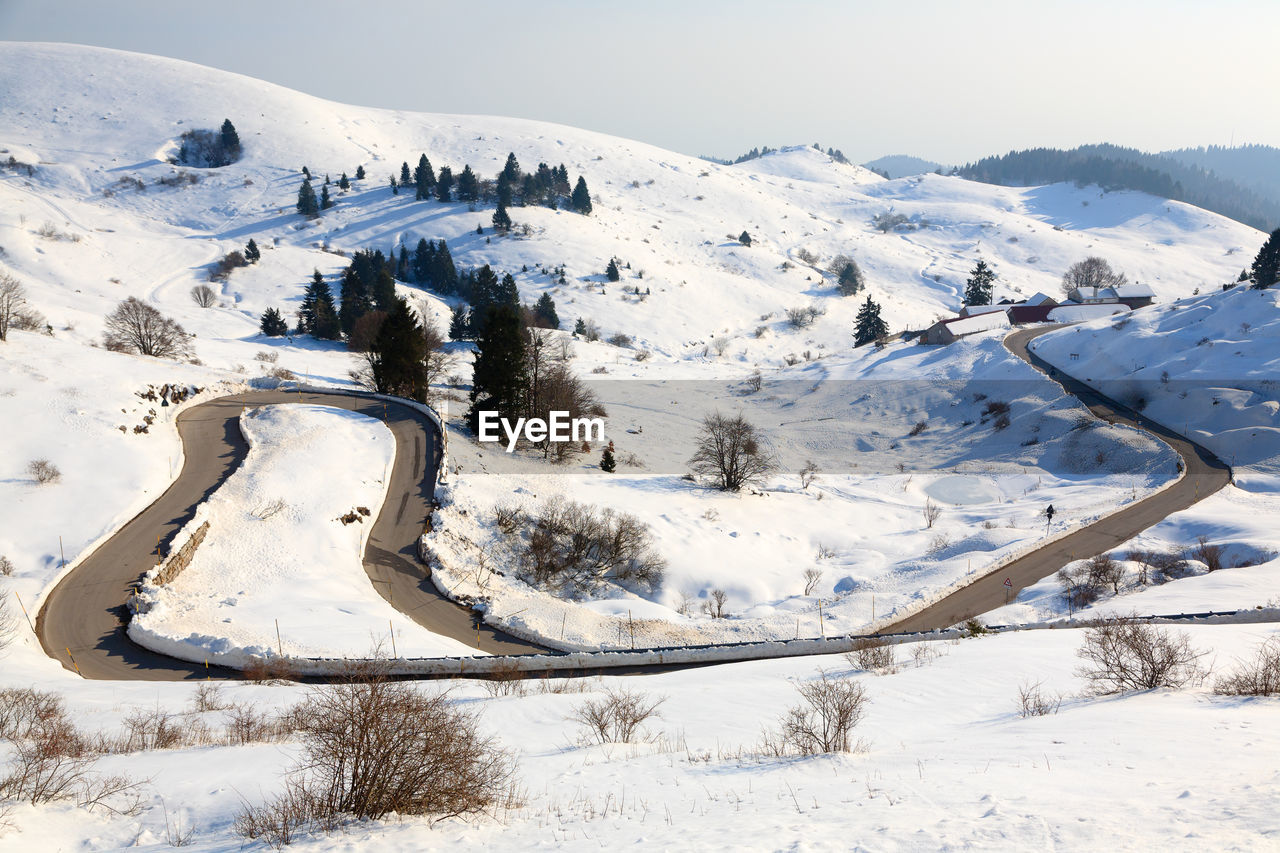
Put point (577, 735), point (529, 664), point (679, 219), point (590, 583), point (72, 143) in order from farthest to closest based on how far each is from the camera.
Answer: point (679, 219), point (72, 143), point (590, 583), point (529, 664), point (577, 735)

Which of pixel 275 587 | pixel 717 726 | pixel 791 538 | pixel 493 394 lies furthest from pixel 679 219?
pixel 717 726

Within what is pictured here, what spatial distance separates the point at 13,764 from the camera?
10.6 meters

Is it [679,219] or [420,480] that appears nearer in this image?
[420,480]

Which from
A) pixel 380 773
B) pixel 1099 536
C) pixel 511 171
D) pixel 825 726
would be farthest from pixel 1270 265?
pixel 511 171

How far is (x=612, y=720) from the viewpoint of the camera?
1452 centimetres

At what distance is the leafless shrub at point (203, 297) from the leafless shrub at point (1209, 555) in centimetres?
9263

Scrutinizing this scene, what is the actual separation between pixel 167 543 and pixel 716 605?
71.3ft

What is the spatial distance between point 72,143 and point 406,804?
550 ft

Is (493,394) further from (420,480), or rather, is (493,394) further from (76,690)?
(76,690)

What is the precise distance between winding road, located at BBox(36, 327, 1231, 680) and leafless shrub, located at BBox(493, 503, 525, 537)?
10.9ft

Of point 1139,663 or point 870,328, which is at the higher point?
point 870,328

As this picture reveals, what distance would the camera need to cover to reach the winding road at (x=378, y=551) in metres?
21.9

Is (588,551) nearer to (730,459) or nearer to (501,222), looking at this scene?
(730,459)

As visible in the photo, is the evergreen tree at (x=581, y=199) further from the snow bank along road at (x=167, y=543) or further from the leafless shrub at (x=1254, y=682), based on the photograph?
the leafless shrub at (x=1254, y=682)
